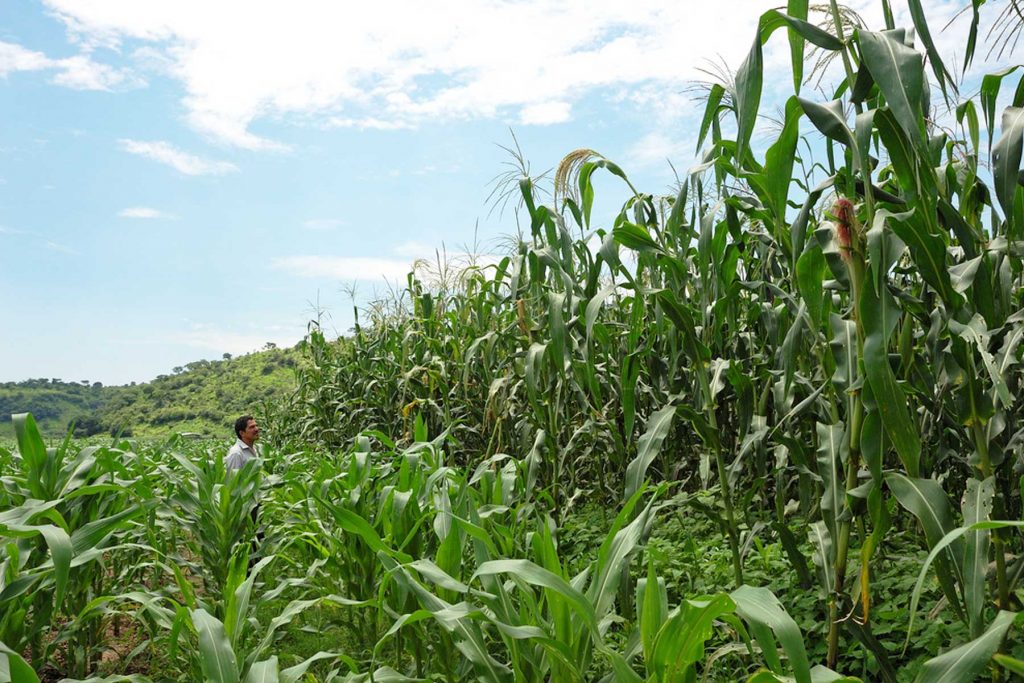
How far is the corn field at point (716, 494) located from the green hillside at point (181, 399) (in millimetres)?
17217

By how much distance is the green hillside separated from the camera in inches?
901

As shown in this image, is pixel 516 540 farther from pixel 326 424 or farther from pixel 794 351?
pixel 326 424

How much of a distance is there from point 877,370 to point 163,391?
29.3m

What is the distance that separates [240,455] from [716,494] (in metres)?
3.67

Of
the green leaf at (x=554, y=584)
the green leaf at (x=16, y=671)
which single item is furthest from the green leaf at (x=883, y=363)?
the green leaf at (x=16, y=671)

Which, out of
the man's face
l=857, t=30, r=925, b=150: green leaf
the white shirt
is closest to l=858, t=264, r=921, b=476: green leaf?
l=857, t=30, r=925, b=150: green leaf

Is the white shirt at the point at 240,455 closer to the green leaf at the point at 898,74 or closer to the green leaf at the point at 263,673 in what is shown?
the green leaf at the point at 263,673

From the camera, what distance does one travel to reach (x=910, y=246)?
1605 millimetres

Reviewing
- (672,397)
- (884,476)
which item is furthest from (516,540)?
(884,476)

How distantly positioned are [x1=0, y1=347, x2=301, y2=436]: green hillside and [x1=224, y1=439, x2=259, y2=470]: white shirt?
1434 centimetres

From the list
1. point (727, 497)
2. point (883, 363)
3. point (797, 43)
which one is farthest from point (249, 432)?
point (883, 363)

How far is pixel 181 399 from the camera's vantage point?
25469 millimetres

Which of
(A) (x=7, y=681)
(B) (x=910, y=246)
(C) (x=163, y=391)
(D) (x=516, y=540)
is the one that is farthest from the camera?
(C) (x=163, y=391)

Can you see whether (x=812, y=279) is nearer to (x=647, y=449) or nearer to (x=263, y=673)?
(x=647, y=449)
